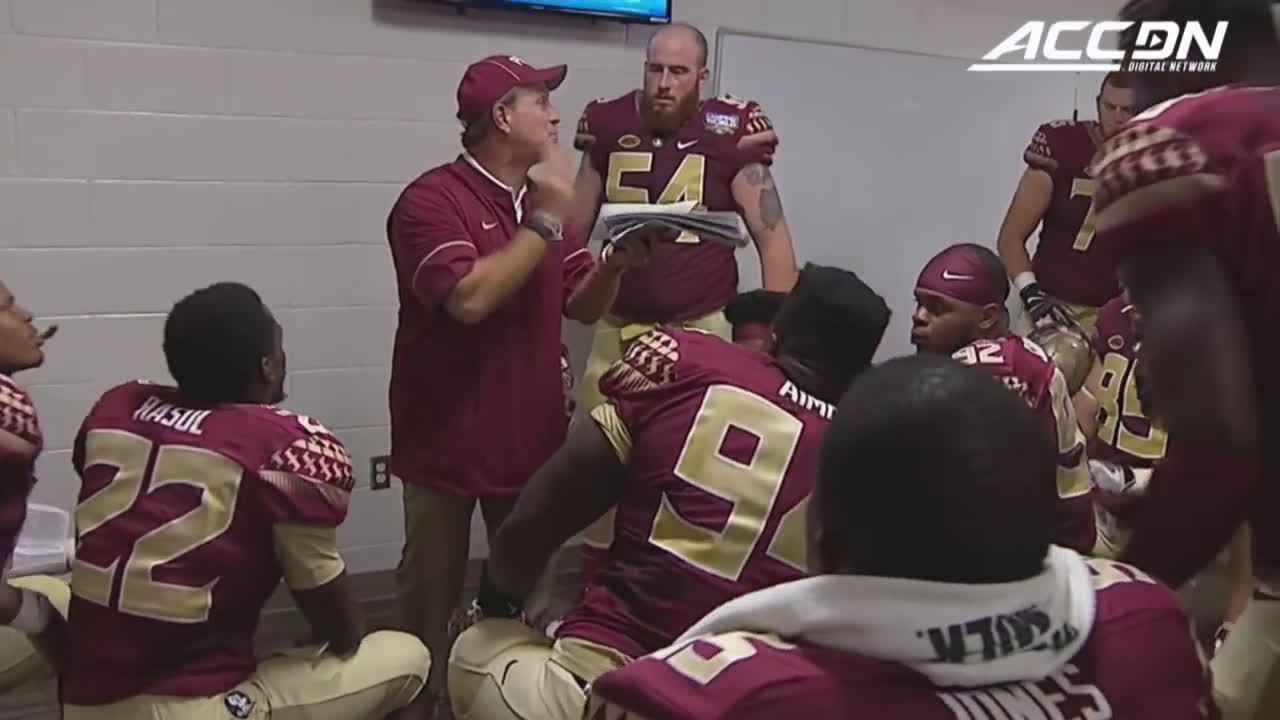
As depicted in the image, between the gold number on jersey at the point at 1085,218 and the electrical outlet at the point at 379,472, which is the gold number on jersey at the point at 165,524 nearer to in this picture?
the electrical outlet at the point at 379,472

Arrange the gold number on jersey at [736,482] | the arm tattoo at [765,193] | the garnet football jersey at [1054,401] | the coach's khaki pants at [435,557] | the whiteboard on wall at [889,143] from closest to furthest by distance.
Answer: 1. the gold number on jersey at [736,482]
2. the garnet football jersey at [1054,401]
3. the coach's khaki pants at [435,557]
4. the arm tattoo at [765,193]
5. the whiteboard on wall at [889,143]

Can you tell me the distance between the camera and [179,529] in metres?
2.03

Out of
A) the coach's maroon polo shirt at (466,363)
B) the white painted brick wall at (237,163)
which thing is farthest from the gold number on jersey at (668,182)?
the coach's maroon polo shirt at (466,363)

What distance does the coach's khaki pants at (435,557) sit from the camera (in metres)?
2.91

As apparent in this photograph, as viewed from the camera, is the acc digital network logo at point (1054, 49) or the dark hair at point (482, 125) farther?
the acc digital network logo at point (1054, 49)

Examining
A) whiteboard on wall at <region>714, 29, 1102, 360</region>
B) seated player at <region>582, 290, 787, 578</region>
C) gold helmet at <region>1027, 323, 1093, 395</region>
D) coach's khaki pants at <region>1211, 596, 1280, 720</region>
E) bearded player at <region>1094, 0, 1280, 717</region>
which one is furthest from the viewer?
whiteboard on wall at <region>714, 29, 1102, 360</region>

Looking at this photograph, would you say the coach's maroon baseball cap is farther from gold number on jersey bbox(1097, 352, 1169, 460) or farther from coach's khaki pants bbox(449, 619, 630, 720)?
gold number on jersey bbox(1097, 352, 1169, 460)

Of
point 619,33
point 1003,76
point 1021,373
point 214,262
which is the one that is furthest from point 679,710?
point 1003,76

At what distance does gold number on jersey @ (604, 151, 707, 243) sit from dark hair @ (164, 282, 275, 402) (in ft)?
6.10

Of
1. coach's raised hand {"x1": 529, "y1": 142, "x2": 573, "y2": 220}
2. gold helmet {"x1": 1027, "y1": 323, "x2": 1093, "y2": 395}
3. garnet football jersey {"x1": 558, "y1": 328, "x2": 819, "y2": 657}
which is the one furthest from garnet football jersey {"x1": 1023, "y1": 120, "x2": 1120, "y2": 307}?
garnet football jersey {"x1": 558, "y1": 328, "x2": 819, "y2": 657}

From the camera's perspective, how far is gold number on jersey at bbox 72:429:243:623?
203cm

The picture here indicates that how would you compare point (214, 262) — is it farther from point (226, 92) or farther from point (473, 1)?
point (473, 1)

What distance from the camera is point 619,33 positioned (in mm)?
4191

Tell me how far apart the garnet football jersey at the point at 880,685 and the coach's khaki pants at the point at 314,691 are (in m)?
1.14
